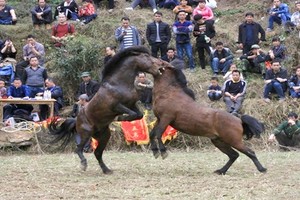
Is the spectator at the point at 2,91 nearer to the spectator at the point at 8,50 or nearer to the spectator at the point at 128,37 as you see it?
the spectator at the point at 8,50

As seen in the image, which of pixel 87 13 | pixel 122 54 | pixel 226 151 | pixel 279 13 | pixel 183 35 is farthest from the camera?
pixel 87 13

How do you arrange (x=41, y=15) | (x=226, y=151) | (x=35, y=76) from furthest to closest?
1. (x=41, y=15)
2. (x=35, y=76)
3. (x=226, y=151)

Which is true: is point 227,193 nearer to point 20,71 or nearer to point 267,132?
point 267,132

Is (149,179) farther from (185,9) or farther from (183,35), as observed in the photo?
(185,9)

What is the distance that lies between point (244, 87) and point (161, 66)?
629 centimetres

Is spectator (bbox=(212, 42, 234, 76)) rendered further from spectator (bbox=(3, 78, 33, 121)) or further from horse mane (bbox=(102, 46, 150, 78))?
horse mane (bbox=(102, 46, 150, 78))

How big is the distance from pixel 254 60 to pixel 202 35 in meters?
1.60

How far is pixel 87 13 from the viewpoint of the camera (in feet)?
73.9

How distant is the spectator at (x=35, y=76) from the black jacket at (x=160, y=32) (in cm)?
312

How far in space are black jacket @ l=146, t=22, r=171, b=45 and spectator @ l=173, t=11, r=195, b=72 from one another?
23 cm

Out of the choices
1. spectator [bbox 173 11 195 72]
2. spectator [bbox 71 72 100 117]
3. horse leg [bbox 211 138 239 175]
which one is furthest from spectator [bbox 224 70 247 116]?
horse leg [bbox 211 138 239 175]

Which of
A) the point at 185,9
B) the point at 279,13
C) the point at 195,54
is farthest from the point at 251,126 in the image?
the point at 279,13

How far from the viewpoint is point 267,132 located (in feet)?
58.0

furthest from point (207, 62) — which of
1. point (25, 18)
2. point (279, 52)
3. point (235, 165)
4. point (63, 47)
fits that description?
point (235, 165)
